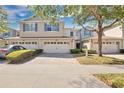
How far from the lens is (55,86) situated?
10.2 meters

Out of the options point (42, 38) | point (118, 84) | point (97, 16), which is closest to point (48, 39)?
point (42, 38)

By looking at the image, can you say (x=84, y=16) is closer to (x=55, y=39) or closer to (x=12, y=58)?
(x=12, y=58)

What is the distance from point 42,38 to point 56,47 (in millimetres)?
2364

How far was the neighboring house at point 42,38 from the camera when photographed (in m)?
37.7

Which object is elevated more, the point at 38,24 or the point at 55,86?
the point at 38,24

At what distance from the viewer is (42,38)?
37875 mm

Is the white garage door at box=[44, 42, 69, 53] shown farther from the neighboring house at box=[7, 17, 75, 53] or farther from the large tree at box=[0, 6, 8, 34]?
the large tree at box=[0, 6, 8, 34]

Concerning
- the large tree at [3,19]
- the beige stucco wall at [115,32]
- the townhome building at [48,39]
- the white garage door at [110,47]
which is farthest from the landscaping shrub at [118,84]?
the beige stucco wall at [115,32]

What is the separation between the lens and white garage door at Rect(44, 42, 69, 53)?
37969mm

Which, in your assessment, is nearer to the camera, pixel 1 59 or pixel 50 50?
pixel 1 59

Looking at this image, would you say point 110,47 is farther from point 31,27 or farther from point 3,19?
point 3,19

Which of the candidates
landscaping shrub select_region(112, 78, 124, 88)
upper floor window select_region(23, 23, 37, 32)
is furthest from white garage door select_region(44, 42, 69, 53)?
landscaping shrub select_region(112, 78, 124, 88)

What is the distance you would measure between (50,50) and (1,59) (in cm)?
1561
